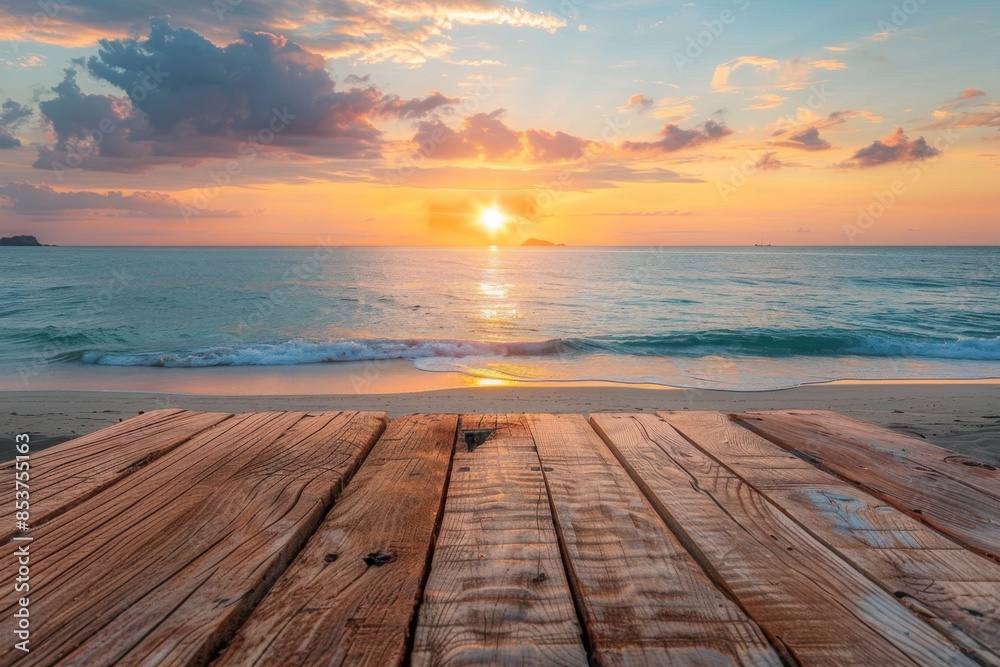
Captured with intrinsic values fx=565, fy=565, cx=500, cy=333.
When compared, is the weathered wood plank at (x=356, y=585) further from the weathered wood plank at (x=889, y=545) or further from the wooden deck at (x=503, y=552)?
the weathered wood plank at (x=889, y=545)

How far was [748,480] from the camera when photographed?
6.07 ft

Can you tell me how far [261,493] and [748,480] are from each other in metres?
1.54

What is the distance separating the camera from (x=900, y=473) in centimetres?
195

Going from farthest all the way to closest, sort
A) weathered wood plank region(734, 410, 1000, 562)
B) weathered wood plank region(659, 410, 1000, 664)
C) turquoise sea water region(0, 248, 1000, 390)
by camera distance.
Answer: turquoise sea water region(0, 248, 1000, 390) → weathered wood plank region(734, 410, 1000, 562) → weathered wood plank region(659, 410, 1000, 664)

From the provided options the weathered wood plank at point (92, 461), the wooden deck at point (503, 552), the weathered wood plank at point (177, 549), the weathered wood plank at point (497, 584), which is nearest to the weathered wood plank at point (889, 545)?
the wooden deck at point (503, 552)

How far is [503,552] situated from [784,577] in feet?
2.07

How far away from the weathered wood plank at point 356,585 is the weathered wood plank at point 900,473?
1387mm

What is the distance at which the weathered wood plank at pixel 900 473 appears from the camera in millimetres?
1568

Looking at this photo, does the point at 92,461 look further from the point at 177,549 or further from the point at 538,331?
the point at 538,331

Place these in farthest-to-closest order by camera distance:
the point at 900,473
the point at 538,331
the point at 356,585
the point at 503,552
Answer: the point at 538,331
the point at 900,473
the point at 503,552
the point at 356,585

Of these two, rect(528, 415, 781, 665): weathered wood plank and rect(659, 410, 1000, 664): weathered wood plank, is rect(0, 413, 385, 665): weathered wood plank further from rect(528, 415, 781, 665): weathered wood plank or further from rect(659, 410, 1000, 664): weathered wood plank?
rect(659, 410, 1000, 664): weathered wood plank

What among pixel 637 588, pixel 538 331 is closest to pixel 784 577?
pixel 637 588

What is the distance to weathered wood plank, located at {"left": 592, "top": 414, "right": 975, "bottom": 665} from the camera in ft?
3.41

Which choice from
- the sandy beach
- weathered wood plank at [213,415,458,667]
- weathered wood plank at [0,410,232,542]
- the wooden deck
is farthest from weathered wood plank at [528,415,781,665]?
the sandy beach
